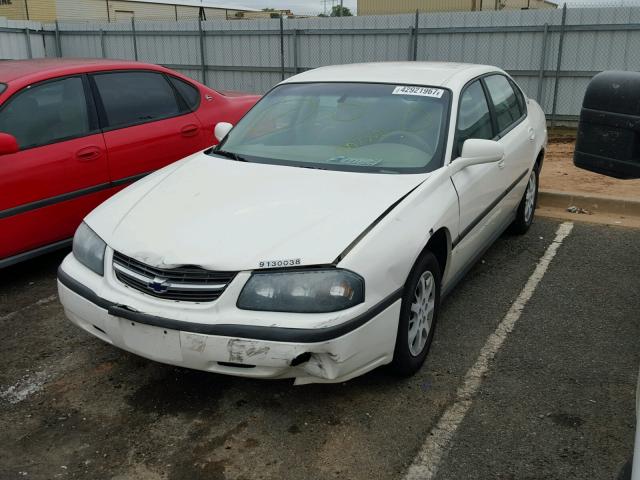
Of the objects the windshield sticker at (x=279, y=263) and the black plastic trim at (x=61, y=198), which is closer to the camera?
the windshield sticker at (x=279, y=263)

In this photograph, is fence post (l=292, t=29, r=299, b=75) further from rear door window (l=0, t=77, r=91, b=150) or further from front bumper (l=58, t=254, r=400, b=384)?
front bumper (l=58, t=254, r=400, b=384)

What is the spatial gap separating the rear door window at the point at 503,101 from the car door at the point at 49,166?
9.96 ft

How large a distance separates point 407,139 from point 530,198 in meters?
2.36

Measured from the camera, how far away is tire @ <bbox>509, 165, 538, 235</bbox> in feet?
18.4

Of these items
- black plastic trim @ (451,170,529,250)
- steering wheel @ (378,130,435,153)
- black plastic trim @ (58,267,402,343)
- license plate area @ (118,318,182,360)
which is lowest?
license plate area @ (118,318,182,360)

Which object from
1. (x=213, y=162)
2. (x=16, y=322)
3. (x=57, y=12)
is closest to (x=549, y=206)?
(x=213, y=162)

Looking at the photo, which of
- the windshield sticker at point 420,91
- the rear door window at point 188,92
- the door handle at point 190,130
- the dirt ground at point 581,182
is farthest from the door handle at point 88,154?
the dirt ground at point 581,182

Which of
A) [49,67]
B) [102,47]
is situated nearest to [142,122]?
[49,67]

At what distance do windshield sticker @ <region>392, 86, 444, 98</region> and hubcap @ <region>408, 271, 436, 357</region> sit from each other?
50.0 inches

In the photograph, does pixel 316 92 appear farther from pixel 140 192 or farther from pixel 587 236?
pixel 587 236

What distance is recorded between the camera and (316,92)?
173 inches

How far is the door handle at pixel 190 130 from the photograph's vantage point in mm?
5750

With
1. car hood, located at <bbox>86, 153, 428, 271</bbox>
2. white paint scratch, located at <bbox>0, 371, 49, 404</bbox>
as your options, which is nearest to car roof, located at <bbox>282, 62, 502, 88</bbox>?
car hood, located at <bbox>86, 153, 428, 271</bbox>

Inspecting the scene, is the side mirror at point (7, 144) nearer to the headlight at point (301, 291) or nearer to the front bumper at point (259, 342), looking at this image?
the front bumper at point (259, 342)
